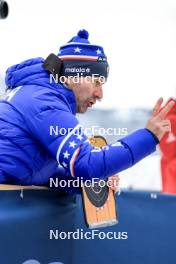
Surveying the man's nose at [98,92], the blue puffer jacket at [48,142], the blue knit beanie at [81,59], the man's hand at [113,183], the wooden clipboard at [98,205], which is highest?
the blue knit beanie at [81,59]

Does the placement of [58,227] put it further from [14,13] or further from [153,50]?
[153,50]

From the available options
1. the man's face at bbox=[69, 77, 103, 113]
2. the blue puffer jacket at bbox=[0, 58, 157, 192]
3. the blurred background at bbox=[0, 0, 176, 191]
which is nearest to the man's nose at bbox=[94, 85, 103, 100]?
the man's face at bbox=[69, 77, 103, 113]

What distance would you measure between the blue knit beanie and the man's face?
0.9 inches

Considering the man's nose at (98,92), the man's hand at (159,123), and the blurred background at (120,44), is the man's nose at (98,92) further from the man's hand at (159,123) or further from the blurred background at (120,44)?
the blurred background at (120,44)

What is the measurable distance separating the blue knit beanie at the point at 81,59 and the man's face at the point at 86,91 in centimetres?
2

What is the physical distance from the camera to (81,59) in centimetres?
167

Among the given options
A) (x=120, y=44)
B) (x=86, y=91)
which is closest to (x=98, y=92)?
(x=86, y=91)

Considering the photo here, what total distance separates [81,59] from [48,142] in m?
0.34

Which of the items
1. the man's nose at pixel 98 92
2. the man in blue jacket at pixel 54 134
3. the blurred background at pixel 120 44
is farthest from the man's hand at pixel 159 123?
the blurred background at pixel 120 44

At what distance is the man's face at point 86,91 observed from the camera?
1.63m

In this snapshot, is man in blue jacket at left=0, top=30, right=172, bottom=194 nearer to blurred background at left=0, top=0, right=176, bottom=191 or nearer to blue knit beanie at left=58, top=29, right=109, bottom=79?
blue knit beanie at left=58, top=29, right=109, bottom=79

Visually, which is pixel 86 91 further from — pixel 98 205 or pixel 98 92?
pixel 98 205

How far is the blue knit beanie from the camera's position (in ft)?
5.45

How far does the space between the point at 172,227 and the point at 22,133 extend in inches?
25.9
